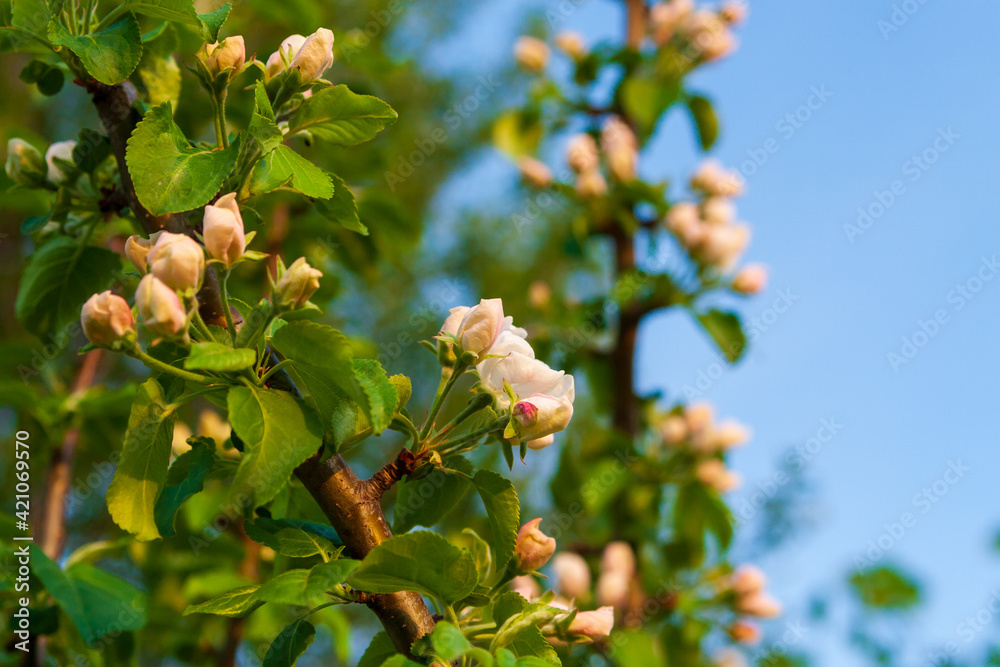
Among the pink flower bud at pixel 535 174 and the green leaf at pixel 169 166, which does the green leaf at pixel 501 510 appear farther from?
the pink flower bud at pixel 535 174

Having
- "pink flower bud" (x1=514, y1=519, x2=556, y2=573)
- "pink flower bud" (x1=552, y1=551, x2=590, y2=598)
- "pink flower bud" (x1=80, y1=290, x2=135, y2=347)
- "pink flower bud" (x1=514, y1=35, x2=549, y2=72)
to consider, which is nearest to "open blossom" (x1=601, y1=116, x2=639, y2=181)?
"pink flower bud" (x1=514, y1=35, x2=549, y2=72)

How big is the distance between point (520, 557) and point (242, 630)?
1.31m

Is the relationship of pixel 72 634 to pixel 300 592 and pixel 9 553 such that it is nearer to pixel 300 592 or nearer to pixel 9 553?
pixel 9 553

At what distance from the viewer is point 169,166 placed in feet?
2.82

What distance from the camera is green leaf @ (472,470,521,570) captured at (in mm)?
870

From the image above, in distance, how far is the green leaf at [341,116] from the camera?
37.3 inches

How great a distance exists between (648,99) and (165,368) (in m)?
2.05

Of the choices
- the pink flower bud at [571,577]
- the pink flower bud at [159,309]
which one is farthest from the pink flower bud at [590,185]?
the pink flower bud at [159,309]

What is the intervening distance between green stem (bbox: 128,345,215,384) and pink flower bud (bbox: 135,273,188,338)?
4cm

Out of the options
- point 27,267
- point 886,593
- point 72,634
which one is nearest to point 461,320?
point 27,267

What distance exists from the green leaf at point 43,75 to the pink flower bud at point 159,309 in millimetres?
558

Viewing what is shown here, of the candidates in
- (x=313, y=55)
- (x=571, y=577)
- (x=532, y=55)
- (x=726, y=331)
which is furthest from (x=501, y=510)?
(x=532, y=55)

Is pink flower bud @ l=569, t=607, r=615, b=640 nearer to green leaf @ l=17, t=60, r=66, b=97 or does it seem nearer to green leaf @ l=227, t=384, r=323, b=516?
green leaf @ l=227, t=384, r=323, b=516

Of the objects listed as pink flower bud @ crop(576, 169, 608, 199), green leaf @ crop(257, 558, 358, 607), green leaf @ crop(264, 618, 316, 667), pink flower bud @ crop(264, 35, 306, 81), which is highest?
pink flower bud @ crop(576, 169, 608, 199)
